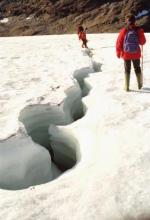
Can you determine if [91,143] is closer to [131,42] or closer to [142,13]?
[131,42]

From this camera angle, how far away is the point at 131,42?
9.40 meters

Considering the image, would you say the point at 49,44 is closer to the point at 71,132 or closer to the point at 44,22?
the point at 71,132

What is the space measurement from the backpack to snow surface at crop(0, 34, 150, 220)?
0.96 meters

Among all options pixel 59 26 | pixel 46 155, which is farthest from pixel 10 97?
pixel 59 26

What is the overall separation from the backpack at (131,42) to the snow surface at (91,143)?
96 centimetres

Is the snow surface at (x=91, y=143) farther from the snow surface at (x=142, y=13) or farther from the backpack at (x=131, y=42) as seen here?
the snow surface at (x=142, y=13)

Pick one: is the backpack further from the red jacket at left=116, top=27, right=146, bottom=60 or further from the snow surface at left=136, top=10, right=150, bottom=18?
the snow surface at left=136, top=10, right=150, bottom=18

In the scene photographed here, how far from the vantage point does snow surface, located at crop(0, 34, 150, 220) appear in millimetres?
5102

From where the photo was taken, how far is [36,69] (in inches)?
531

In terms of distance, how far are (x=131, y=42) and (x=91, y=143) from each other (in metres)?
3.38

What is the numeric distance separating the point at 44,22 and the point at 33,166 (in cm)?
4099

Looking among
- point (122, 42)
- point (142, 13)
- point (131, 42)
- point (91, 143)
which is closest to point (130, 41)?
point (131, 42)

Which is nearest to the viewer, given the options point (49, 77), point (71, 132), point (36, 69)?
point (71, 132)

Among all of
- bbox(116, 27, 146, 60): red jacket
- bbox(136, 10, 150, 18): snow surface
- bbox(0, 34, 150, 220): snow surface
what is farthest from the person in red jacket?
bbox(136, 10, 150, 18): snow surface
